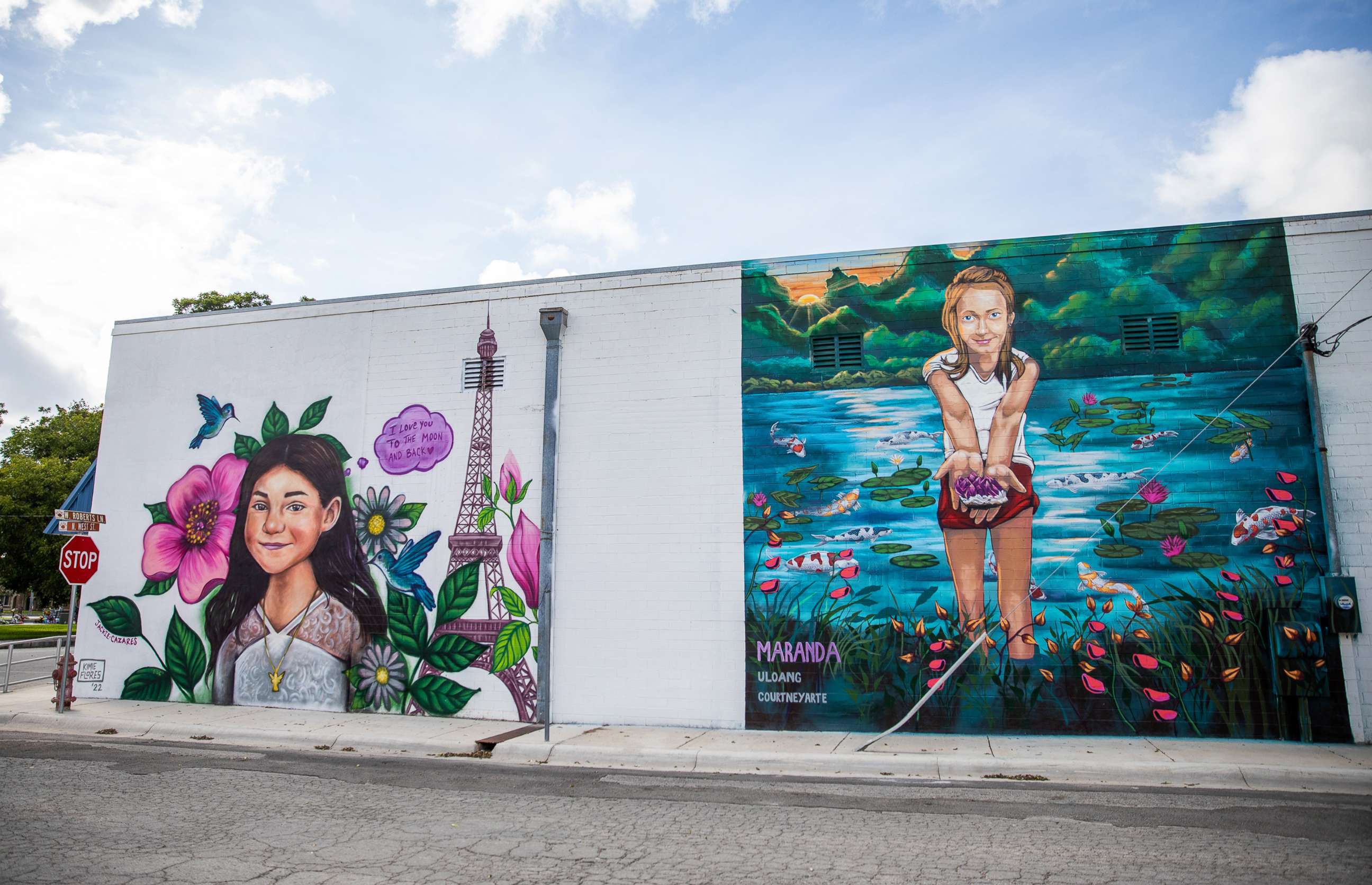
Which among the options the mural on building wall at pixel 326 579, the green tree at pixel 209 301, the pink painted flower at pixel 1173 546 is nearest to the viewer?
the pink painted flower at pixel 1173 546

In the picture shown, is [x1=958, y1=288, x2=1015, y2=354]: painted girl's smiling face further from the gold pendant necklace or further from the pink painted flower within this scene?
the gold pendant necklace

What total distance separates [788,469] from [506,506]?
443 cm

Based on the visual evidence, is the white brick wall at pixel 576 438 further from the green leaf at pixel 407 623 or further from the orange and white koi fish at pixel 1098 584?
the orange and white koi fish at pixel 1098 584

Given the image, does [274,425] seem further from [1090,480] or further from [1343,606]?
[1343,606]

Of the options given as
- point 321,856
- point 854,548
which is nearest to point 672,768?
point 854,548

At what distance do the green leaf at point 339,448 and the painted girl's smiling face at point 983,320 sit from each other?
990 cm

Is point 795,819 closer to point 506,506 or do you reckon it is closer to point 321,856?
point 321,856

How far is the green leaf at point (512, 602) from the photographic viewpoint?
13031 millimetres

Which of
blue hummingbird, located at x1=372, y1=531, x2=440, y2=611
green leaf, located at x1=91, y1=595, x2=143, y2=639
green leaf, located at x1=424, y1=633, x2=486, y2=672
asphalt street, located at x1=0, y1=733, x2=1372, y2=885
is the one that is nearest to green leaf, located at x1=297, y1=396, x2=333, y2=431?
blue hummingbird, located at x1=372, y1=531, x2=440, y2=611

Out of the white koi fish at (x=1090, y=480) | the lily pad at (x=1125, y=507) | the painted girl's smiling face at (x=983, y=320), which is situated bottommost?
the lily pad at (x=1125, y=507)

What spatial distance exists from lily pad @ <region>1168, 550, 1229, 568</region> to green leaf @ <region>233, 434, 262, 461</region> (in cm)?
1431

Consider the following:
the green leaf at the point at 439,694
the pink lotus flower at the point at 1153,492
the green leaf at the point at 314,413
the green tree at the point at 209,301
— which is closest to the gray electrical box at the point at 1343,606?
the pink lotus flower at the point at 1153,492

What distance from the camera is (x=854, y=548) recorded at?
12.0 metres

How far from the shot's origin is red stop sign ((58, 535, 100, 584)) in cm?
1326
